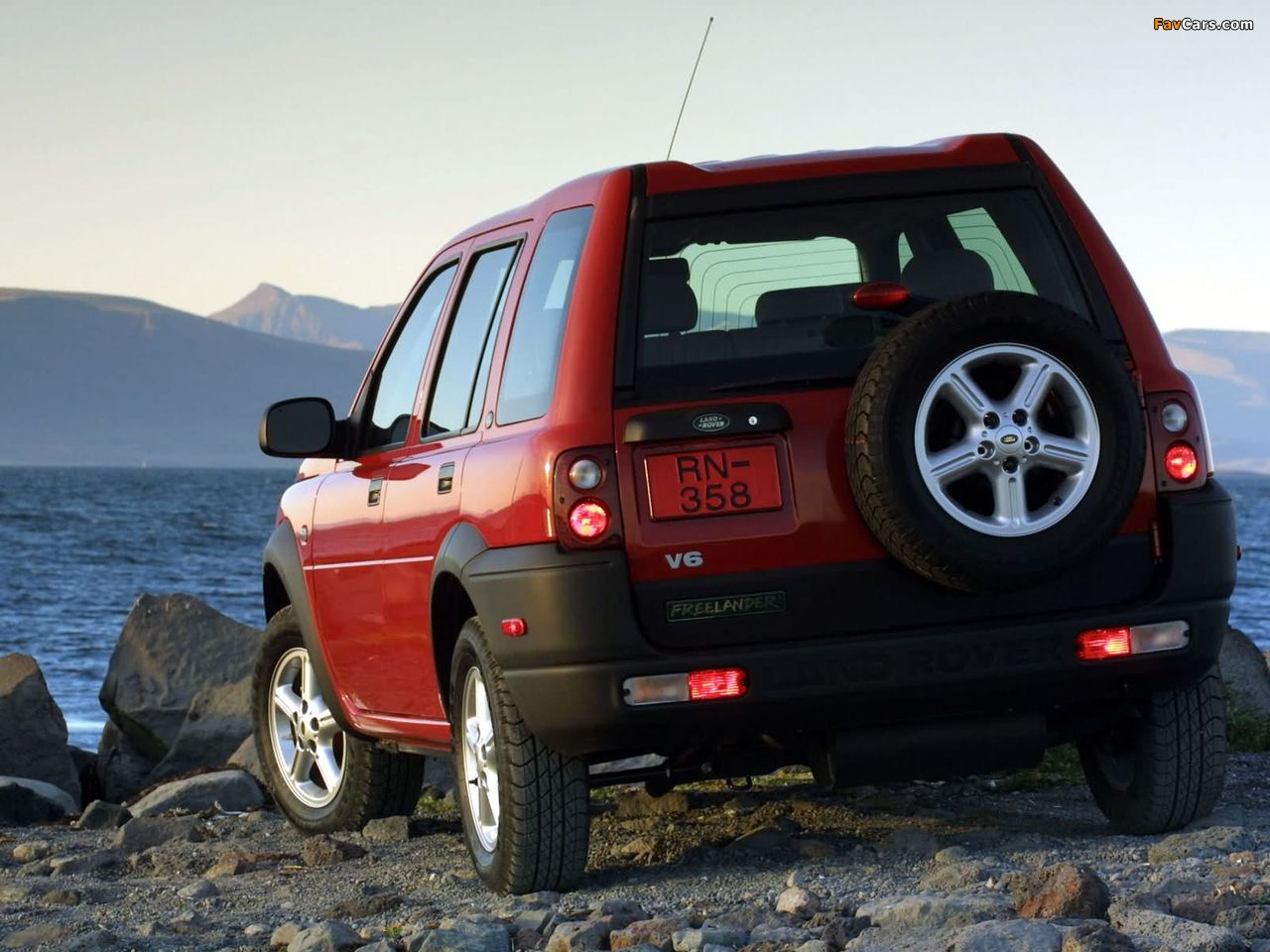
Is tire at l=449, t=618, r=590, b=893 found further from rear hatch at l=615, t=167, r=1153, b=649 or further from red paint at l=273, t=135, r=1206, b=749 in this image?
rear hatch at l=615, t=167, r=1153, b=649

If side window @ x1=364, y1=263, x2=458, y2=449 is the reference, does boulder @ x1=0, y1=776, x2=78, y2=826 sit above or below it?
below

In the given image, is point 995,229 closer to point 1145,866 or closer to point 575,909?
point 1145,866

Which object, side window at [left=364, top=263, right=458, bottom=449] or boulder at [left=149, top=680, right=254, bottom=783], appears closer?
side window at [left=364, top=263, right=458, bottom=449]

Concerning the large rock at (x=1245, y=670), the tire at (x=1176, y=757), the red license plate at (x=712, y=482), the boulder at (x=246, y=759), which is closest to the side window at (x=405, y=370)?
the red license plate at (x=712, y=482)

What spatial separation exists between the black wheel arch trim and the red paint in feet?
2.36

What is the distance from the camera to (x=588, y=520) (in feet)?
16.3

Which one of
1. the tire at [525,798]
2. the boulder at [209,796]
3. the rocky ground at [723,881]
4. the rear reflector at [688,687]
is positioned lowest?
the boulder at [209,796]

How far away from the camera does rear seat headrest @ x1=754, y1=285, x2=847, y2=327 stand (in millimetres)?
5246

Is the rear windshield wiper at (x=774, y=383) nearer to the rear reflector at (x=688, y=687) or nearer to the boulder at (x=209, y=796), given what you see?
the rear reflector at (x=688, y=687)

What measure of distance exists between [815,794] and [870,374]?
2876 mm

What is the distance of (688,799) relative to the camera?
7.58 meters

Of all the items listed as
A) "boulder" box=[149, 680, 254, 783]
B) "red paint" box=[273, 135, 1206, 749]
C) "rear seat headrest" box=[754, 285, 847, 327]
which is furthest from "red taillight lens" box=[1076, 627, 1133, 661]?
"boulder" box=[149, 680, 254, 783]

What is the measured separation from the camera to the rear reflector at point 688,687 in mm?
4984

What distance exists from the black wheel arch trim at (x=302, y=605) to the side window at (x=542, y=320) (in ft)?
5.98
